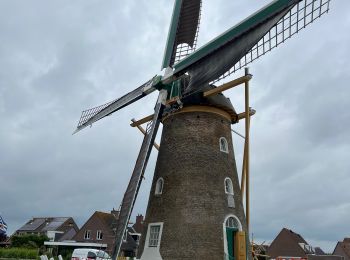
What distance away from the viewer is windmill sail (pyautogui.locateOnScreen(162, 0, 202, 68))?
62.4ft

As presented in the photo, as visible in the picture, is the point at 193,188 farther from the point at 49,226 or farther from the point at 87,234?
the point at 49,226

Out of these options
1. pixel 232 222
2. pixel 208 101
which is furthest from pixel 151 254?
pixel 208 101

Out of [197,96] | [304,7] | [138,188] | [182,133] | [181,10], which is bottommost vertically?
[138,188]

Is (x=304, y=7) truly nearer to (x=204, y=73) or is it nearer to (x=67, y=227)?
(x=204, y=73)

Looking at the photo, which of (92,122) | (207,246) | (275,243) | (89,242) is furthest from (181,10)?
(275,243)

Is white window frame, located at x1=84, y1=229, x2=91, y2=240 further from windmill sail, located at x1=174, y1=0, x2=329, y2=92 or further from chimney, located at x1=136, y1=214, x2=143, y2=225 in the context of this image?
windmill sail, located at x1=174, y1=0, x2=329, y2=92

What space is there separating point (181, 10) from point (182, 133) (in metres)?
6.11

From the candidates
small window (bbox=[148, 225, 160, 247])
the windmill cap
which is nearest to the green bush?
small window (bbox=[148, 225, 160, 247])

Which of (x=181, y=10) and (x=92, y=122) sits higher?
(x=181, y=10)

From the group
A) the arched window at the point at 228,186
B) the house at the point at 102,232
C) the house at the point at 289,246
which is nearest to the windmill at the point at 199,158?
the arched window at the point at 228,186

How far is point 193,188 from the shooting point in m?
15.7

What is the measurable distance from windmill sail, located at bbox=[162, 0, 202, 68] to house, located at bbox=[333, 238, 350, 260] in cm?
3635

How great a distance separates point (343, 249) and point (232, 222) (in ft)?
119

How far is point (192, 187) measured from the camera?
1574 cm
